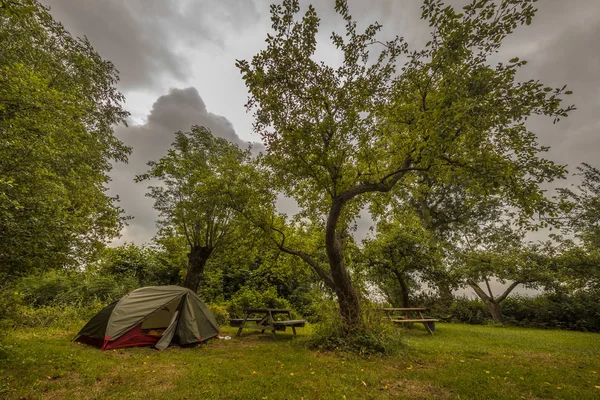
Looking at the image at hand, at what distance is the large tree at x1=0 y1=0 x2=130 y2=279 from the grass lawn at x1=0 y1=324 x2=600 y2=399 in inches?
84.8

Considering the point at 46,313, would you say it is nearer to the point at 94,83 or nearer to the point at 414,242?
the point at 94,83

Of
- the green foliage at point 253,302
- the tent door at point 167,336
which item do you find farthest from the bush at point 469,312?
→ the tent door at point 167,336

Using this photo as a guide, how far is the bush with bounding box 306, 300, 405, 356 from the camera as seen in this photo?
6.82 meters

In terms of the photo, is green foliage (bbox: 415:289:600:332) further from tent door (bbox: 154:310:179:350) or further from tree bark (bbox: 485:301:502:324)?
tent door (bbox: 154:310:179:350)

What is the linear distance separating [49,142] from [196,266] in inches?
278

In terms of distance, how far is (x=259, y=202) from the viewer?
384 inches

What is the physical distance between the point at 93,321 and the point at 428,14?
1186 centimetres

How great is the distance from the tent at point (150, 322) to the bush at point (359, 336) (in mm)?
3581

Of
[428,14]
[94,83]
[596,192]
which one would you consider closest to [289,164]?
[428,14]

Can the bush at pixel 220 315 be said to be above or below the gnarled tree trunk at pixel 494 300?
below

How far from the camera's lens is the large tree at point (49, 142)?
5230mm

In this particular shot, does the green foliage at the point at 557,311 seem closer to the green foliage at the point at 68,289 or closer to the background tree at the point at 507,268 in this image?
the background tree at the point at 507,268

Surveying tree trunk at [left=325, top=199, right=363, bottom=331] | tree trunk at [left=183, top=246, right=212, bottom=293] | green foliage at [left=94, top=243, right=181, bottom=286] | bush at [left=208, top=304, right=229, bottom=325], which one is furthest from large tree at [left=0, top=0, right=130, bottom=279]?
tree trunk at [left=325, top=199, right=363, bottom=331]

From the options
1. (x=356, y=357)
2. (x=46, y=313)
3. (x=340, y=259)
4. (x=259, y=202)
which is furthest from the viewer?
(x=259, y=202)
